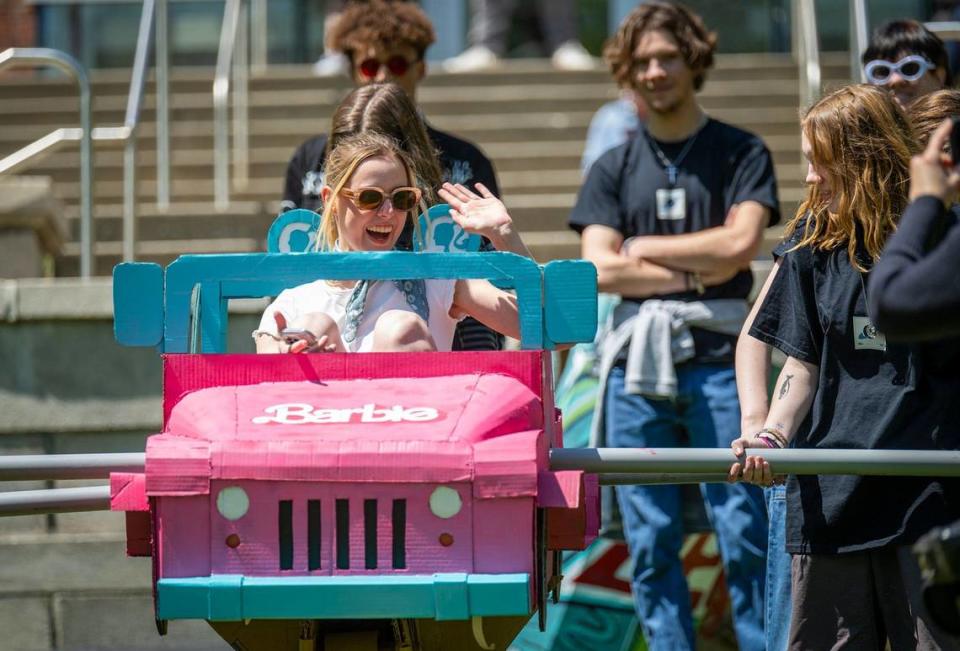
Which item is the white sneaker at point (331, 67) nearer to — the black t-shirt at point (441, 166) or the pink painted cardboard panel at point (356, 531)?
the black t-shirt at point (441, 166)

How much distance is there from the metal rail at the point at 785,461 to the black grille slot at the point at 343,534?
0.55 meters

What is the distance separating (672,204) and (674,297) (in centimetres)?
32

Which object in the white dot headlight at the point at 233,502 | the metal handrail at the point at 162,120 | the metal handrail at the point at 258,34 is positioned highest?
the metal handrail at the point at 258,34

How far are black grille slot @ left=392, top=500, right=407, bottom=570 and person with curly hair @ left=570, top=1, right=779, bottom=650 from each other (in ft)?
7.42

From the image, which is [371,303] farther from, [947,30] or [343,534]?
[947,30]

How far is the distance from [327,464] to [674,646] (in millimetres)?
2405

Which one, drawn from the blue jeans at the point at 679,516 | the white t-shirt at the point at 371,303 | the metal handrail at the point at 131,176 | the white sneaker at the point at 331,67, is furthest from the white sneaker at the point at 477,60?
the white t-shirt at the point at 371,303

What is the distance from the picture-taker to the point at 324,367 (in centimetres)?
362

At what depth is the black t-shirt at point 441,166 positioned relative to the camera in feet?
18.1

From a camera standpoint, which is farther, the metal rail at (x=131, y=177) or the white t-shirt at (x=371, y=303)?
the metal rail at (x=131, y=177)

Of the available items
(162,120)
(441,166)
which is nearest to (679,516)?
(441,166)

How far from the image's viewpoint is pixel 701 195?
226 inches

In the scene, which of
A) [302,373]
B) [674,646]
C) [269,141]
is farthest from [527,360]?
[269,141]

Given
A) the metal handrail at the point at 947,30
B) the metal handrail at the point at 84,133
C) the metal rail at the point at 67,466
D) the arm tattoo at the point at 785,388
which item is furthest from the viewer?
the metal handrail at the point at 84,133
